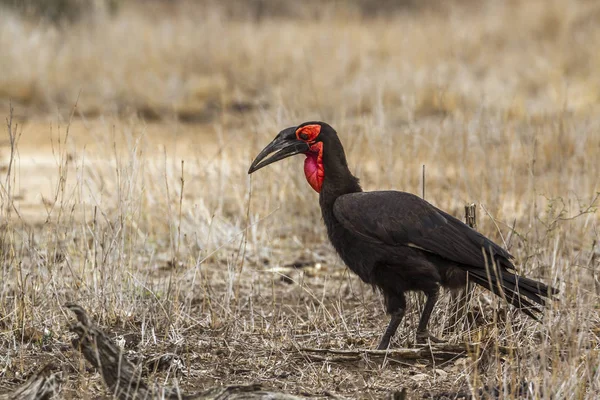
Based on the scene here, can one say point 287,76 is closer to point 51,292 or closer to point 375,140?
point 375,140

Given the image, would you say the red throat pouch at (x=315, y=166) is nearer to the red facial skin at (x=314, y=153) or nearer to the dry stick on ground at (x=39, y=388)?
the red facial skin at (x=314, y=153)

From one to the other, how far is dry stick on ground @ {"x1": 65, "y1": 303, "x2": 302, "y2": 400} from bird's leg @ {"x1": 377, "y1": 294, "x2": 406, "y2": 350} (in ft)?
3.28

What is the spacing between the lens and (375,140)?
7328mm

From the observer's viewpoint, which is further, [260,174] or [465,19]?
[465,19]

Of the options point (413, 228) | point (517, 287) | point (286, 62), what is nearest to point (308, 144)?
point (413, 228)

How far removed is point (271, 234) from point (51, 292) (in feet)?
7.56

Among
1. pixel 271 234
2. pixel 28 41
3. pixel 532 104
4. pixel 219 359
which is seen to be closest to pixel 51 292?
pixel 219 359

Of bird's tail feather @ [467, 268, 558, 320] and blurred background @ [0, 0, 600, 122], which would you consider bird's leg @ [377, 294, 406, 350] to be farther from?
blurred background @ [0, 0, 600, 122]

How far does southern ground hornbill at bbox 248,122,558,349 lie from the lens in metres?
4.29

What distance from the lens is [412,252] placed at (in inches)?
172

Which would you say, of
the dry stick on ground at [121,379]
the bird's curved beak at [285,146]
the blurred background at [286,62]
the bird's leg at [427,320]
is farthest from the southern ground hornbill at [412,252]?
the blurred background at [286,62]

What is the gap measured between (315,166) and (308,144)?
0.11 metres

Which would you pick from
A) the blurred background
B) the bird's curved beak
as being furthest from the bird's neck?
the blurred background

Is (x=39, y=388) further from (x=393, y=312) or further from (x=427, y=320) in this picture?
(x=427, y=320)
